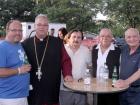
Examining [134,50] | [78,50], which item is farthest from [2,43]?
[134,50]

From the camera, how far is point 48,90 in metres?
5.34

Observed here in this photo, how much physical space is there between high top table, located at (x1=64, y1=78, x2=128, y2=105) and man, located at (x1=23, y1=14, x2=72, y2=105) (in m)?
0.25

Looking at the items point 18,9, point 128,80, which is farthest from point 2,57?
point 18,9

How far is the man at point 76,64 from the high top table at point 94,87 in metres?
0.24

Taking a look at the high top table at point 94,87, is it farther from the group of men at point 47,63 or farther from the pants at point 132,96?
the pants at point 132,96

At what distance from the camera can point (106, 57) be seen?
5.91m

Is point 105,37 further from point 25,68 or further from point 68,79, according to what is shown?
point 25,68

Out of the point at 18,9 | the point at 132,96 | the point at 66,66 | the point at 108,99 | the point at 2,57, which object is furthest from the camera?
the point at 18,9

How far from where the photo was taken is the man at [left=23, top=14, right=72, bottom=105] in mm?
5258

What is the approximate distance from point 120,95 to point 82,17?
29.1 meters

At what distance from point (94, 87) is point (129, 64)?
2.54 feet

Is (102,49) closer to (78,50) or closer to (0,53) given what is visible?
(78,50)

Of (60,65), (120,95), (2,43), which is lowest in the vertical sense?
(120,95)

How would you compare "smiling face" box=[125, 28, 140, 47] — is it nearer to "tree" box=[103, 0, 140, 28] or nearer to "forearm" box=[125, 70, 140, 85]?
"forearm" box=[125, 70, 140, 85]
